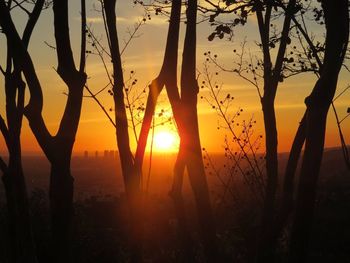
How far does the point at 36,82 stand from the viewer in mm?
5594

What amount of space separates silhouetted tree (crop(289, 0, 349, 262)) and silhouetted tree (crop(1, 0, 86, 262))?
2.29 meters

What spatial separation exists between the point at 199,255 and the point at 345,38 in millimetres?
7312

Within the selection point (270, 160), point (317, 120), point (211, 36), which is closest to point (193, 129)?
point (211, 36)

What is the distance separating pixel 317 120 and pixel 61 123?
2.54 metres

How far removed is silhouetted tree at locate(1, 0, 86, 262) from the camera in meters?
5.54

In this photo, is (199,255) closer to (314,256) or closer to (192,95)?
(314,256)

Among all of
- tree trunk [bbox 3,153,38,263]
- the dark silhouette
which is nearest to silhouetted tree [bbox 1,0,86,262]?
tree trunk [bbox 3,153,38,263]

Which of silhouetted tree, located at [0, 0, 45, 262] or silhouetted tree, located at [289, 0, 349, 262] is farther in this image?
silhouetted tree, located at [0, 0, 45, 262]

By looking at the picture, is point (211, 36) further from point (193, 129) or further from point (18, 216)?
point (18, 216)

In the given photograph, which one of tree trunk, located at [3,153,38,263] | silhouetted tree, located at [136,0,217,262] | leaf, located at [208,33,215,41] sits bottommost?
tree trunk, located at [3,153,38,263]

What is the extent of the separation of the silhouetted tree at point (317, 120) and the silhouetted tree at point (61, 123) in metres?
2.29

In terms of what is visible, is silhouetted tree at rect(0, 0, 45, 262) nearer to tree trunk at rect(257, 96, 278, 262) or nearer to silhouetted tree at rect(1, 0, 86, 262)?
silhouetted tree at rect(1, 0, 86, 262)

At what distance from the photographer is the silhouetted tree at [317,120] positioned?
16.3 ft

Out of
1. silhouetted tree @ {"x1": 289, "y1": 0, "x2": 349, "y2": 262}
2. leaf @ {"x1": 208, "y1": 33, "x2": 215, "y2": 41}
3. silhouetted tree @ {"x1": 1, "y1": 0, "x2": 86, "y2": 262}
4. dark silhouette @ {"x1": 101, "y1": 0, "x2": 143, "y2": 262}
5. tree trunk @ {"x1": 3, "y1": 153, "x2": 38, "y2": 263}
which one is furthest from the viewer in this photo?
dark silhouette @ {"x1": 101, "y1": 0, "x2": 143, "y2": 262}
